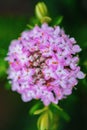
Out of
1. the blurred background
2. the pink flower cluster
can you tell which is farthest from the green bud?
the blurred background

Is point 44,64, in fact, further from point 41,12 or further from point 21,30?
point 21,30

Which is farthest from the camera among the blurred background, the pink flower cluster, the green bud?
the blurred background

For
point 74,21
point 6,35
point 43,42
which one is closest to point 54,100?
point 43,42

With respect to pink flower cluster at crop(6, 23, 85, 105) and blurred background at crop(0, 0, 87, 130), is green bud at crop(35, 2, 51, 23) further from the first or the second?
blurred background at crop(0, 0, 87, 130)

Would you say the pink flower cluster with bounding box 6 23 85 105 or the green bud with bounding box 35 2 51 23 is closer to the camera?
the pink flower cluster with bounding box 6 23 85 105

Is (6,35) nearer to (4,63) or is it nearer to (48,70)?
(4,63)

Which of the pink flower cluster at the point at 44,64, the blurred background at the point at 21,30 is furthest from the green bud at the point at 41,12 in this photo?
the blurred background at the point at 21,30
